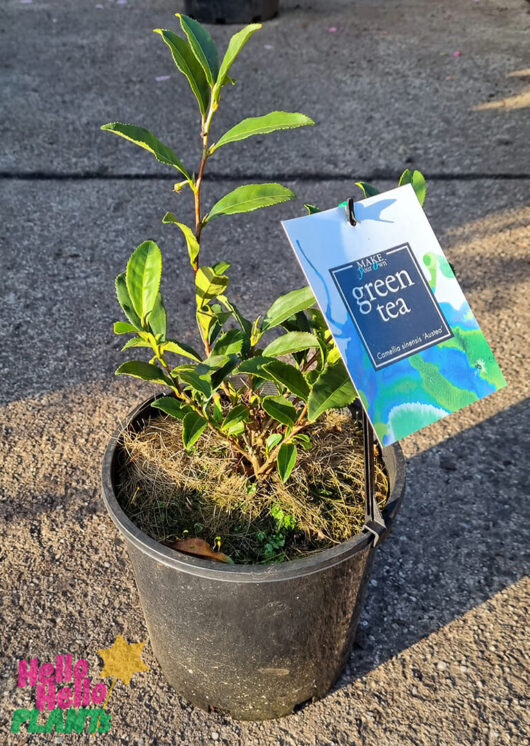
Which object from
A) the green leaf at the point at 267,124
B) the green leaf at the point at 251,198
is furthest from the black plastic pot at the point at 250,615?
the green leaf at the point at 267,124

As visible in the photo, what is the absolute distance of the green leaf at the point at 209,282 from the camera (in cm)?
115

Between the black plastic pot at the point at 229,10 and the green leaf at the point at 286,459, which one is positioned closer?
the green leaf at the point at 286,459

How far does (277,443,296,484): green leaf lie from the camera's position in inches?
47.8

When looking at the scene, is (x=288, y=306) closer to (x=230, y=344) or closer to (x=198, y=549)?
(x=230, y=344)

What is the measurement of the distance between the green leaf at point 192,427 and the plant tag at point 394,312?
0.30m

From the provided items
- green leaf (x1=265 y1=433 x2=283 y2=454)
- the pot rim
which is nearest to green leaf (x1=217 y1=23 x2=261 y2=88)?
green leaf (x1=265 y1=433 x2=283 y2=454)

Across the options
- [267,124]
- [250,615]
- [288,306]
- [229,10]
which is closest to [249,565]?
[250,615]

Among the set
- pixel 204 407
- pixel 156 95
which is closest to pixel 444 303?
pixel 204 407

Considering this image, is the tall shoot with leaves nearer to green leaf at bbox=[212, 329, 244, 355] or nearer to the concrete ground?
green leaf at bbox=[212, 329, 244, 355]

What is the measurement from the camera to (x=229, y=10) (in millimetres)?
5191

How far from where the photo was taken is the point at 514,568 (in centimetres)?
182

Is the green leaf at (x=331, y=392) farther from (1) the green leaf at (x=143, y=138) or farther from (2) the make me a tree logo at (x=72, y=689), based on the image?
(2) the make me a tree logo at (x=72, y=689)

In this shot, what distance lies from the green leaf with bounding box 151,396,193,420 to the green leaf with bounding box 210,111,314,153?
435mm

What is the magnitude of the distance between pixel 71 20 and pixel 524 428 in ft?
16.2
